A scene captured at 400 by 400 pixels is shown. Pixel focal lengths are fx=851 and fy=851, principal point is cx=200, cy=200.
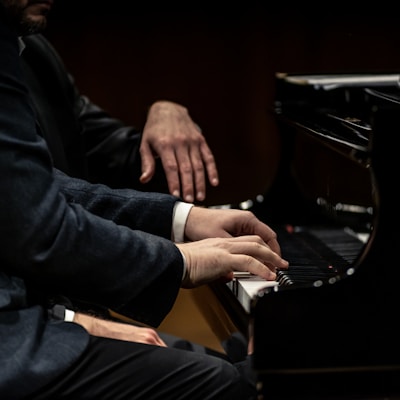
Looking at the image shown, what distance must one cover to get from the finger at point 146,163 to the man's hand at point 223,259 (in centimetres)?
45

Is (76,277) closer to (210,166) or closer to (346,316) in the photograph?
(346,316)

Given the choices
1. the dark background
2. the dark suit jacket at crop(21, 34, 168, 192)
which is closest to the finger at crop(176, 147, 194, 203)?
the dark suit jacket at crop(21, 34, 168, 192)

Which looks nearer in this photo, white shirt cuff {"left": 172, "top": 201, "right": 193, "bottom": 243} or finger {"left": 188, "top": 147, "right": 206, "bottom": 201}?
white shirt cuff {"left": 172, "top": 201, "right": 193, "bottom": 243}

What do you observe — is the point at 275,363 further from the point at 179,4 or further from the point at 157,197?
the point at 179,4

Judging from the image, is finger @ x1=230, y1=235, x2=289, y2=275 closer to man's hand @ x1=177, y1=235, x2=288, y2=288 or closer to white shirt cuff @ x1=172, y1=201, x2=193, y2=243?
man's hand @ x1=177, y1=235, x2=288, y2=288

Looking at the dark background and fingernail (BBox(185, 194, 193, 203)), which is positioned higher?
the dark background

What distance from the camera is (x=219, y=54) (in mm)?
2775

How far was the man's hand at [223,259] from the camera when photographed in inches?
52.2

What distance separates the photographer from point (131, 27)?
2.73 metres

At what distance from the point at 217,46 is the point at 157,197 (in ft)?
4.21

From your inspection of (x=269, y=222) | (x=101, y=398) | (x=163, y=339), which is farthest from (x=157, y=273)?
(x=269, y=222)

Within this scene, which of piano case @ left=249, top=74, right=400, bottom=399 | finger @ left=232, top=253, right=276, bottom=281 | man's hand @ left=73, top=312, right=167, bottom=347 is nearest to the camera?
piano case @ left=249, top=74, right=400, bottom=399

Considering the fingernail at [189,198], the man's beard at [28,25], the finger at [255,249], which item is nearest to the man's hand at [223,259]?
the finger at [255,249]

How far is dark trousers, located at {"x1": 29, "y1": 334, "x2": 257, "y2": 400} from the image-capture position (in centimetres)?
130
